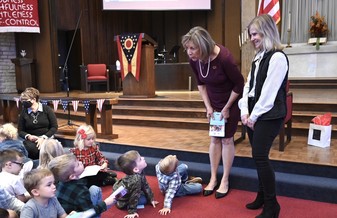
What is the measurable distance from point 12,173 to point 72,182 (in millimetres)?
602

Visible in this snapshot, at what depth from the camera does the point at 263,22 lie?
211cm

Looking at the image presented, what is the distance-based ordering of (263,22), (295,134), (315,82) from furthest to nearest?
(315,82)
(295,134)
(263,22)

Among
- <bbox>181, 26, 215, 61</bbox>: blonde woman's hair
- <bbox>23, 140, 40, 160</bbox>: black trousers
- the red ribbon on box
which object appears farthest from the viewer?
<bbox>23, 140, 40, 160</bbox>: black trousers

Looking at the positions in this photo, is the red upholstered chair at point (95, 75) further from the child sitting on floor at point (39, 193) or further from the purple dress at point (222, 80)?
the child sitting on floor at point (39, 193)

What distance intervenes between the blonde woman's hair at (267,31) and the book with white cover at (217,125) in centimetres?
76

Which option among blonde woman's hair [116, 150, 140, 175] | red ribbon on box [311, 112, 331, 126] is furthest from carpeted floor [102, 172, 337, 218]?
red ribbon on box [311, 112, 331, 126]

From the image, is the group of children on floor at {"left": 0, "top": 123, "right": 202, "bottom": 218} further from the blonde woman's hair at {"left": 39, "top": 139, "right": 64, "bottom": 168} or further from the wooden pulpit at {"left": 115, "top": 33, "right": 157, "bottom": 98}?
the wooden pulpit at {"left": 115, "top": 33, "right": 157, "bottom": 98}

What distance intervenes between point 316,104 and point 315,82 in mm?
3349

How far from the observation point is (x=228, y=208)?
263 cm

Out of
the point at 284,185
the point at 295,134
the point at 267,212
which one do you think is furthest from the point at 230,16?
the point at 267,212

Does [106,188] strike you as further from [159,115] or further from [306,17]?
[306,17]

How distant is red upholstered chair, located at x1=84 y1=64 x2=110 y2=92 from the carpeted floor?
221 inches

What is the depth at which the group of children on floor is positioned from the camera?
1865 millimetres

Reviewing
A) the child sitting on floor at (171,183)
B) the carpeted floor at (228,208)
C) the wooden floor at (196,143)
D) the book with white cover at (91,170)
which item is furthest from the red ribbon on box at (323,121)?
the book with white cover at (91,170)
